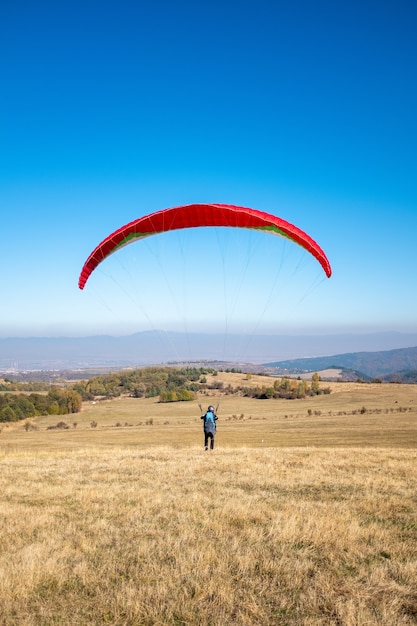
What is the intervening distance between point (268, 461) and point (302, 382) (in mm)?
72632

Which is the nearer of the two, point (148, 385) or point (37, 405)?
point (37, 405)

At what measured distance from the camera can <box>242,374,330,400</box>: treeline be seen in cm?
8031

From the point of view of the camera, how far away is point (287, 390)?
82062mm

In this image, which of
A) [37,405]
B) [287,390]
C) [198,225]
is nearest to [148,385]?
[37,405]

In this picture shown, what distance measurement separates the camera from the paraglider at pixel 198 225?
1433cm

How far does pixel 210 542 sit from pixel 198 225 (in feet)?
36.2

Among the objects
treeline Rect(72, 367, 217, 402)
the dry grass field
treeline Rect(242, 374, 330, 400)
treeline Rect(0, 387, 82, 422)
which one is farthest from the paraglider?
treeline Rect(242, 374, 330, 400)

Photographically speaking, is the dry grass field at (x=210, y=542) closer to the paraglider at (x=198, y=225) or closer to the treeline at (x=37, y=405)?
the paraglider at (x=198, y=225)

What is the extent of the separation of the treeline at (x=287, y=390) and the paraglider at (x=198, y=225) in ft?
220

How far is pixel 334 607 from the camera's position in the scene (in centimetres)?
503

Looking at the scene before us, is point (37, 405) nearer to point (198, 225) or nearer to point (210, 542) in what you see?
point (198, 225)

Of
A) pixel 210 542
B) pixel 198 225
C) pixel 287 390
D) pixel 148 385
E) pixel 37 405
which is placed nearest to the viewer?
pixel 210 542

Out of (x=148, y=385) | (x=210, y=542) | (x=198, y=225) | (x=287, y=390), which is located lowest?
(x=148, y=385)

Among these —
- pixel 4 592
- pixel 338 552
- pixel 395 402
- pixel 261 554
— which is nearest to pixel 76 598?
pixel 4 592
